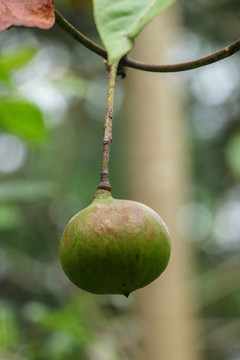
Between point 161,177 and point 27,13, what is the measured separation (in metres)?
3.25

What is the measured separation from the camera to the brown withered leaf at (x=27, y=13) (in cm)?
83

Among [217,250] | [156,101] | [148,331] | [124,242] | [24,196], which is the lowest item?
[217,250]

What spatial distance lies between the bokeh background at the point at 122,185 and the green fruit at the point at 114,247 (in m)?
0.92

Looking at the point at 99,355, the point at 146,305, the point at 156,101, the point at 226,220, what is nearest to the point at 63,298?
the point at 146,305

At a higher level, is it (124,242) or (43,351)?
(124,242)

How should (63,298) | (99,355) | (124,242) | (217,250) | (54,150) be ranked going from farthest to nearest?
(217,250), (54,150), (63,298), (99,355), (124,242)

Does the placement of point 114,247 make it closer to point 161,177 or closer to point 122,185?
point 161,177

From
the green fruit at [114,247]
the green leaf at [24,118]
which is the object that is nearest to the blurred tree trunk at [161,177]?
the green leaf at [24,118]

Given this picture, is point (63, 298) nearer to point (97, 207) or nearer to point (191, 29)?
point (97, 207)

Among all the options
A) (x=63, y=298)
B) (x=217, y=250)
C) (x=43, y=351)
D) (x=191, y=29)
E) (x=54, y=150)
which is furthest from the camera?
(x=217, y=250)

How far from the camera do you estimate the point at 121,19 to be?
2.96ft

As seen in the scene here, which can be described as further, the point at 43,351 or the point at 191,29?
the point at 191,29

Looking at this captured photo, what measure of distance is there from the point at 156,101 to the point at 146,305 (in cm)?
151

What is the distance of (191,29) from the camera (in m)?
6.71
